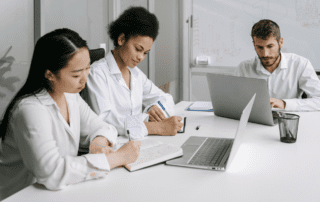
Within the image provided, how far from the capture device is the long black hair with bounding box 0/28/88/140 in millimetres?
975

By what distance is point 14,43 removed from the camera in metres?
1.68

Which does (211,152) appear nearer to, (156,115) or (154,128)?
(154,128)

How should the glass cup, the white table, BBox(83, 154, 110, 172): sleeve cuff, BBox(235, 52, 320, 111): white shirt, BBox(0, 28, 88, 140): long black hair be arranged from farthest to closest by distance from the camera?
BBox(235, 52, 320, 111): white shirt → the glass cup → BBox(0, 28, 88, 140): long black hair → BBox(83, 154, 110, 172): sleeve cuff → the white table

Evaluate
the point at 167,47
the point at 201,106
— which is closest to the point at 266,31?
the point at 201,106

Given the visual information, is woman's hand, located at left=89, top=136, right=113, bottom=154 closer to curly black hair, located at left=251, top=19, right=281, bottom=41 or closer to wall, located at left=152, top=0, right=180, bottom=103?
curly black hair, located at left=251, top=19, right=281, bottom=41

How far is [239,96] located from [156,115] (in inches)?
17.3

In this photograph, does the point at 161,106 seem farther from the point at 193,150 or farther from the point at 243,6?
the point at 243,6

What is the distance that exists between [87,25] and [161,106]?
110 cm

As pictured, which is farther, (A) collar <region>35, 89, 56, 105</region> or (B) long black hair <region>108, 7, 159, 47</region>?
(B) long black hair <region>108, 7, 159, 47</region>

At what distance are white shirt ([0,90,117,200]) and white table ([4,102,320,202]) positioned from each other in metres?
0.04

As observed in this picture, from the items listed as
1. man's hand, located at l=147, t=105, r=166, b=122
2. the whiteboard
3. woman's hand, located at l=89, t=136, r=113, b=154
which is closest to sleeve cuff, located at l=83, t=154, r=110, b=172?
woman's hand, located at l=89, t=136, r=113, b=154

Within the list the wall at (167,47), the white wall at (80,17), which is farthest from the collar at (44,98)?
the wall at (167,47)

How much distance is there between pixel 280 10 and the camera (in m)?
3.14

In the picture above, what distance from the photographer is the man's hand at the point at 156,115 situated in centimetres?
157
